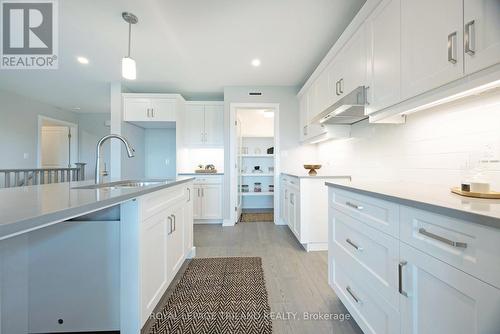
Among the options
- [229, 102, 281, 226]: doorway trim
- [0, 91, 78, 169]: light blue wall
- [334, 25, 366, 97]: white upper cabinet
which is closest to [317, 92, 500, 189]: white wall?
[334, 25, 366, 97]: white upper cabinet

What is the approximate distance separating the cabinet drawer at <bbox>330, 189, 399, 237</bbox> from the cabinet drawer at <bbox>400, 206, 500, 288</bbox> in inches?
2.5

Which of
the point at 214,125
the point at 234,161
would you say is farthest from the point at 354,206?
the point at 214,125

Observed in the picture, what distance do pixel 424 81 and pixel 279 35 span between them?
1.69m

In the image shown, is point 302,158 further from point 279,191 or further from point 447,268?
point 447,268

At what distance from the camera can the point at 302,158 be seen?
12.4 feet

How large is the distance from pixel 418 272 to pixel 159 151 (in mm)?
4970

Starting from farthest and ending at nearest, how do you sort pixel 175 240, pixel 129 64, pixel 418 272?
1. pixel 129 64
2. pixel 175 240
3. pixel 418 272

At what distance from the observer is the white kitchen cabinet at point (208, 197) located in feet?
12.4

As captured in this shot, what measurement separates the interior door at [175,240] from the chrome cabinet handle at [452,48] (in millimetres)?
1901

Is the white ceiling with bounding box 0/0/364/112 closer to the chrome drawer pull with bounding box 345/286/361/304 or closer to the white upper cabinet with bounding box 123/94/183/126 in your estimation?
the white upper cabinet with bounding box 123/94/183/126

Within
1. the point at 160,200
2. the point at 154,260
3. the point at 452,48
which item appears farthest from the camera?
the point at 160,200

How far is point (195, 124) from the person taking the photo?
4.07m

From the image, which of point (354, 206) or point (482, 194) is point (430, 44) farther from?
point (354, 206)

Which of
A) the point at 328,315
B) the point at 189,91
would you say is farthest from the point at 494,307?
the point at 189,91
